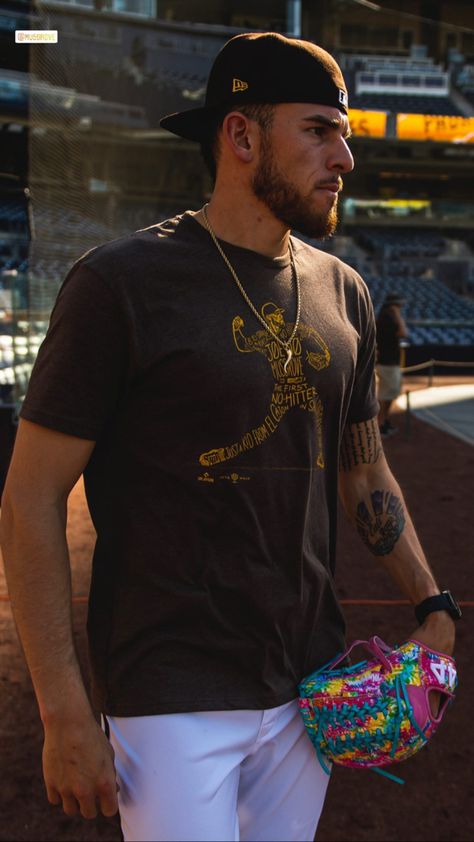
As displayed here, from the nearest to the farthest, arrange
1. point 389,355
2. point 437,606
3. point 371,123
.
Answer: point 437,606 → point 389,355 → point 371,123

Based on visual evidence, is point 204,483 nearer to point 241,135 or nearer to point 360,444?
point 360,444

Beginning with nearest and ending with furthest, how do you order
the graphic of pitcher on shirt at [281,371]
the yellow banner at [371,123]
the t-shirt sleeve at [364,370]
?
the graphic of pitcher on shirt at [281,371] < the t-shirt sleeve at [364,370] < the yellow banner at [371,123]

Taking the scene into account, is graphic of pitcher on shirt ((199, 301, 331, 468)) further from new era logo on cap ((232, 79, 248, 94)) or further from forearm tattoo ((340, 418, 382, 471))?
new era logo on cap ((232, 79, 248, 94))

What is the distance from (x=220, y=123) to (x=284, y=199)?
0.71 feet

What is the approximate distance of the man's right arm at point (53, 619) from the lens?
1479mm

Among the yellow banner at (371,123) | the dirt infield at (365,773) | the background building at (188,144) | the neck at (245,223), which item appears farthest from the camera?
the yellow banner at (371,123)

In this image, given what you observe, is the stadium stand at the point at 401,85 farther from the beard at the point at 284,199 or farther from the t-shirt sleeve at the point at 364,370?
the beard at the point at 284,199

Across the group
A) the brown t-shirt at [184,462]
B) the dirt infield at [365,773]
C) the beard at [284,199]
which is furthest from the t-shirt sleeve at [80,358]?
the dirt infield at [365,773]

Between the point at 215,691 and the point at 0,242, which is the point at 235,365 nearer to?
the point at 215,691

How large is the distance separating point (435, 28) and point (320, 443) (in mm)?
45484

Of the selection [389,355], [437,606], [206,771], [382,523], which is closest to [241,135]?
[382,523]

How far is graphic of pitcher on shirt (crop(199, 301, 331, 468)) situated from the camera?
5.26ft

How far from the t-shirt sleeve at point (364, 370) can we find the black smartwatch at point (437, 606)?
42cm

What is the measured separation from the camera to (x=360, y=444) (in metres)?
2.02
